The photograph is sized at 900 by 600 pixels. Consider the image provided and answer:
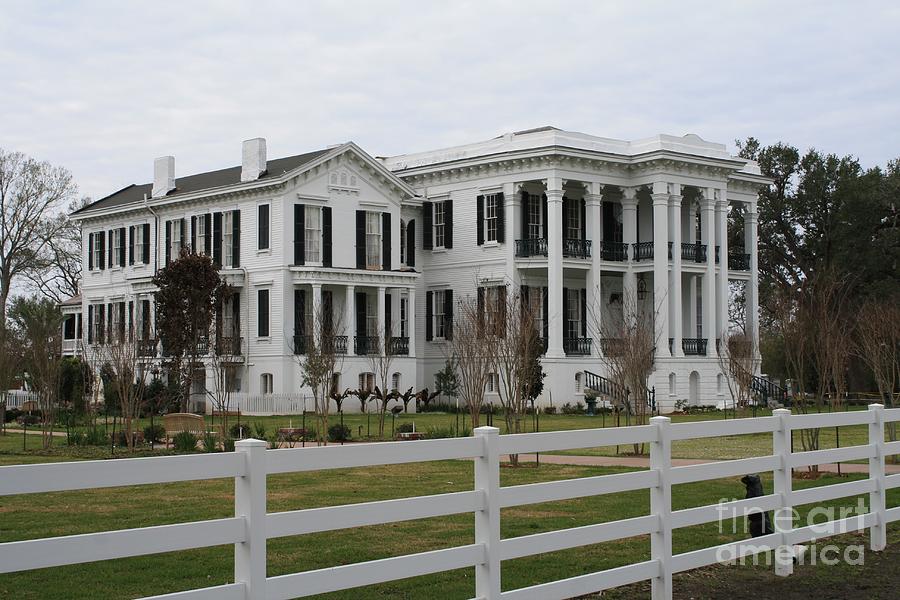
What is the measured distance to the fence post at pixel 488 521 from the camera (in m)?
7.30

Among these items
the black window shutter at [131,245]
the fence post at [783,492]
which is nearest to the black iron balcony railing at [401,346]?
the black window shutter at [131,245]

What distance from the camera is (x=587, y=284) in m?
51.1

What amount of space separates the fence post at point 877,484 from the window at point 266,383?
37251mm

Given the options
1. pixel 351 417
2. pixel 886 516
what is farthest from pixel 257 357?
pixel 886 516

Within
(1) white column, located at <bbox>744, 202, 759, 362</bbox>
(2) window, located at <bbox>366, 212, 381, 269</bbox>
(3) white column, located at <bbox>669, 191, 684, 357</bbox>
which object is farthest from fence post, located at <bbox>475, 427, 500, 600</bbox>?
(1) white column, located at <bbox>744, 202, 759, 362</bbox>

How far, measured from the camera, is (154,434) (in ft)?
95.6

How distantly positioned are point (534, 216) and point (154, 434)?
26.3 metres

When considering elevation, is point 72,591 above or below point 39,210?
below

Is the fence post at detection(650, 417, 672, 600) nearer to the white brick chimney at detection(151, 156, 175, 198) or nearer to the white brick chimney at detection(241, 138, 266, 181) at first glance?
the white brick chimney at detection(241, 138, 266, 181)

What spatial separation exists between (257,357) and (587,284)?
14.6 meters

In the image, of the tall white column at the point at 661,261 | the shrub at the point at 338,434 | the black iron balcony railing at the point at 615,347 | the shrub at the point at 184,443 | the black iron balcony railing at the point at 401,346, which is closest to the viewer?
the shrub at the point at 184,443

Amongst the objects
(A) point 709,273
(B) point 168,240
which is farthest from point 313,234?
(A) point 709,273

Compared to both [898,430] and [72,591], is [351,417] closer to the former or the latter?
[898,430]

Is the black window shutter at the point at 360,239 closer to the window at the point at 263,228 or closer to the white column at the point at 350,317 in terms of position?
the white column at the point at 350,317
